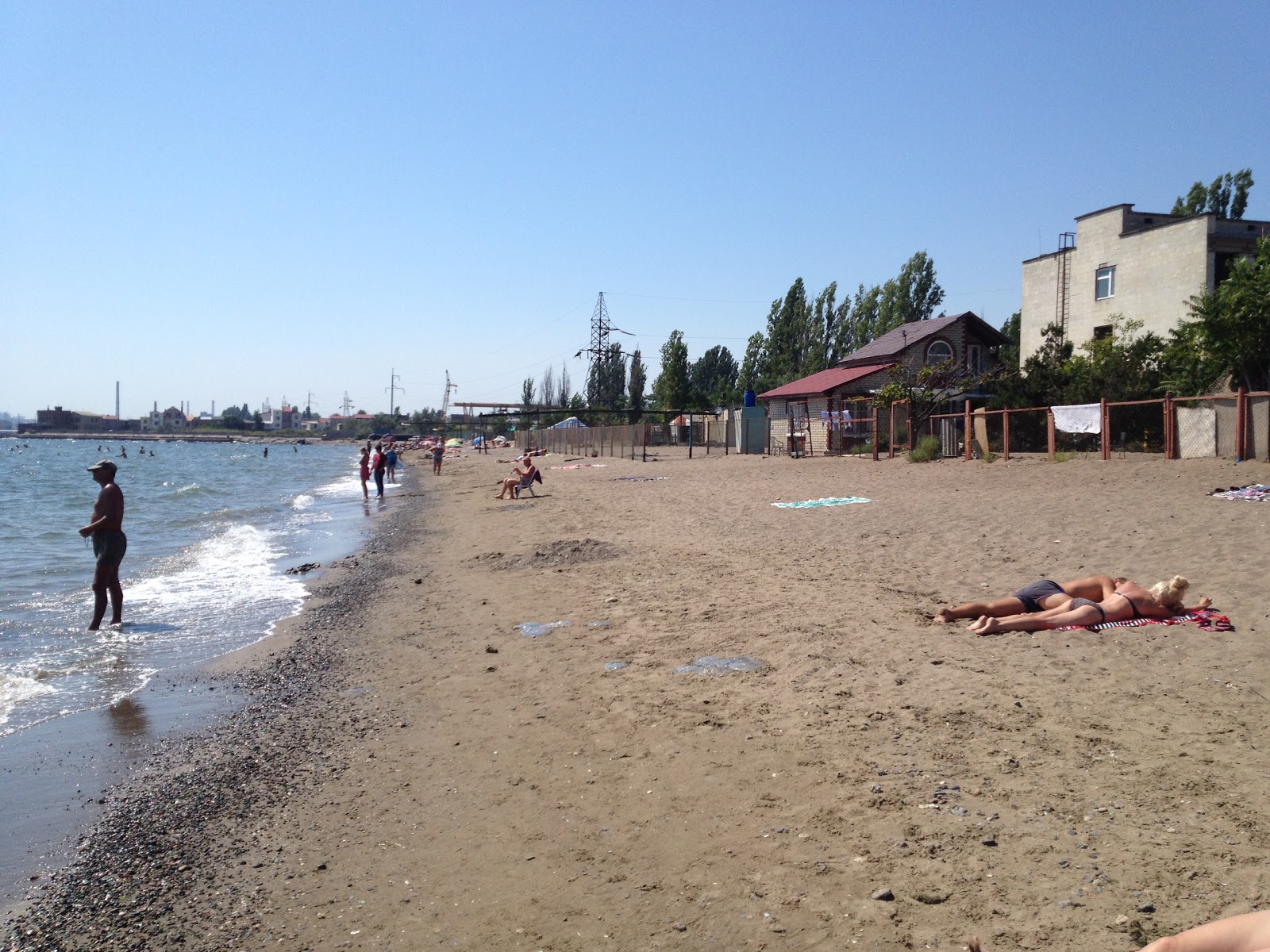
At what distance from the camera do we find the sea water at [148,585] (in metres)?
7.78

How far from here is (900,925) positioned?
10.3ft

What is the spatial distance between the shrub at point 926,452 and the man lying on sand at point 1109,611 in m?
16.8

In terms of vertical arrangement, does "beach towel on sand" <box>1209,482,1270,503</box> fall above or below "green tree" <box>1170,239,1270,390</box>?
below

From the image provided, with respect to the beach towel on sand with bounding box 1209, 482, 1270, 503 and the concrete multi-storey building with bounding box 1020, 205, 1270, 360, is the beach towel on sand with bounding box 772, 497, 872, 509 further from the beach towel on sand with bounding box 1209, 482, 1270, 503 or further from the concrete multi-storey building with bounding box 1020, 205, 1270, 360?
the concrete multi-storey building with bounding box 1020, 205, 1270, 360

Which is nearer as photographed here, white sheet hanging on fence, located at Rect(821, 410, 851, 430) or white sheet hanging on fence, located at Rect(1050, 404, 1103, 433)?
white sheet hanging on fence, located at Rect(1050, 404, 1103, 433)

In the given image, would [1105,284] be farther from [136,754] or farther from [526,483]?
[136,754]

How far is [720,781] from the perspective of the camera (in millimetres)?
4551

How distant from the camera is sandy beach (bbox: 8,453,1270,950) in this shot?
3.37 meters

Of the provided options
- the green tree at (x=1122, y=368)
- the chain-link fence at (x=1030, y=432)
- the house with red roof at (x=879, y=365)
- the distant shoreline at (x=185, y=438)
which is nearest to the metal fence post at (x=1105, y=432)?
the chain-link fence at (x=1030, y=432)

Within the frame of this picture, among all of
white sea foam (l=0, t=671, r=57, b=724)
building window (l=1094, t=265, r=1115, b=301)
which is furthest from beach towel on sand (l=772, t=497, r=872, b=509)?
building window (l=1094, t=265, r=1115, b=301)

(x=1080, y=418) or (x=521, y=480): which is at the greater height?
(x=1080, y=418)

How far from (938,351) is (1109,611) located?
35337 millimetres

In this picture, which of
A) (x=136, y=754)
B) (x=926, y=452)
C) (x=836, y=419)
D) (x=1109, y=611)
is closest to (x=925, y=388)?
(x=836, y=419)

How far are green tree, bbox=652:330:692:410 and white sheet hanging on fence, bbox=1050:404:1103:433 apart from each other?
51664mm
